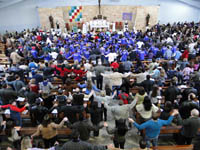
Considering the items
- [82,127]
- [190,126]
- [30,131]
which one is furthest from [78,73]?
[190,126]

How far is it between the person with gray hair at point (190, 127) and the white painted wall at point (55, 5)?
1636 centimetres

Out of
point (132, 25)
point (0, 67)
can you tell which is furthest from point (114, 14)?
point (0, 67)

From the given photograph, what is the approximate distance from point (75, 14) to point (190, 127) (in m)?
16.6

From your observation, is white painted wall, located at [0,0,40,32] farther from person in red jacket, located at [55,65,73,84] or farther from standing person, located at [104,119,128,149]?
standing person, located at [104,119,128,149]

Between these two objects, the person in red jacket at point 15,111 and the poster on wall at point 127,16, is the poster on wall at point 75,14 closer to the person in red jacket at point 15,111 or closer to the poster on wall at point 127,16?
the poster on wall at point 127,16

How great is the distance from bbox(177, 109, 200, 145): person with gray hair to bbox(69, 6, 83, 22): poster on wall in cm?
1625

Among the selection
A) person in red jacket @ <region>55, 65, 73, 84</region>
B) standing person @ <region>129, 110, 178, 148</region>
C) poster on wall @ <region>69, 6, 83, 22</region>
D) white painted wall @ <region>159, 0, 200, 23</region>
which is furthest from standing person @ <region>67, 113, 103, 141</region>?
white painted wall @ <region>159, 0, 200, 23</region>

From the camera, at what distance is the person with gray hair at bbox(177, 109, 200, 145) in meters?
3.44

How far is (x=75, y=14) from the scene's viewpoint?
1789cm

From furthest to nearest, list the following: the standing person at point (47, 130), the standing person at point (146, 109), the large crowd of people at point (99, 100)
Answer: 1. the standing person at point (146, 109)
2. the large crowd of people at point (99, 100)
3. the standing person at point (47, 130)

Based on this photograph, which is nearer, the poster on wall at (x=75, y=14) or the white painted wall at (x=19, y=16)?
the white painted wall at (x=19, y=16)

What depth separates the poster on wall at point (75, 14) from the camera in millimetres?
17688

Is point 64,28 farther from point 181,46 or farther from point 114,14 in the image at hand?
point 181,46

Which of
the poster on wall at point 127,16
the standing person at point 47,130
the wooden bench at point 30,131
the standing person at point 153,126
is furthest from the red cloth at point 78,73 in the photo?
the poster on wall at point 127,16
